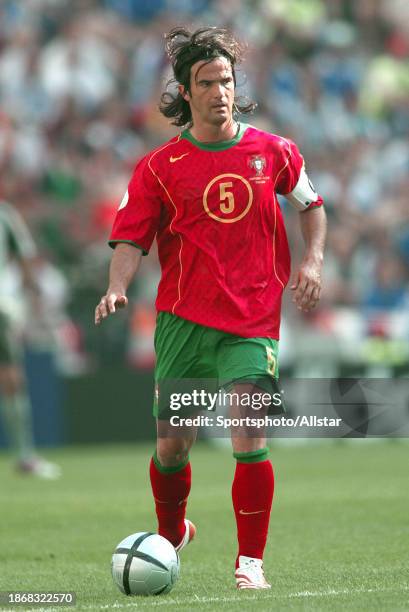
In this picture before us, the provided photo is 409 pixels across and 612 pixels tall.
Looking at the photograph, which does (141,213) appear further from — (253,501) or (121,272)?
(253,501)

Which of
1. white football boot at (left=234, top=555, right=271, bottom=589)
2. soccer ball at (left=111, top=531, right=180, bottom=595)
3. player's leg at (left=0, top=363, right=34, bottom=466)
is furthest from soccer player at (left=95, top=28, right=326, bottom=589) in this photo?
player's leg at (left=0, top=363, right=34, bottom=466)

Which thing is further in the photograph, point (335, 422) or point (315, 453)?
point (315, 453)

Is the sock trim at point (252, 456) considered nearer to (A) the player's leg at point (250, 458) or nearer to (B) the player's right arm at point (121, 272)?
(A) the player's leg at point (250, 458)

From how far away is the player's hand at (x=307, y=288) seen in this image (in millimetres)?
5754

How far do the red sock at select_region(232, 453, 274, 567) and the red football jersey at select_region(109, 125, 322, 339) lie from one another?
57 cm

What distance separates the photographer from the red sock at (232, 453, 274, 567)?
5.59 metres

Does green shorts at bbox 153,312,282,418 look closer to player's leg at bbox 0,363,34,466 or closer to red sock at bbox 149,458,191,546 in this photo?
red sock at bbox 149,458,191,546

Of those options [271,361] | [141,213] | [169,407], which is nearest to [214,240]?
[141,213]

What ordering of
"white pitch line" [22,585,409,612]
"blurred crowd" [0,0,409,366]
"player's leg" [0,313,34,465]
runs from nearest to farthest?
"white pitch line" [22,585,409,612] → "player's leg" [0,313,34,465] → "blurred crowd" [0,0,409,366]

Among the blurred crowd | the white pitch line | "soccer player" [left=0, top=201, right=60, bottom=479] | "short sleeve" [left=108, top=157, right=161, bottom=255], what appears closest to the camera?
the white pitch line

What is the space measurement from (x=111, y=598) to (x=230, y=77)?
2.23 m

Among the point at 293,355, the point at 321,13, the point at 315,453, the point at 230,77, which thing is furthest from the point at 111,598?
the point at 321,13

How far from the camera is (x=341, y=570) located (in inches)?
238

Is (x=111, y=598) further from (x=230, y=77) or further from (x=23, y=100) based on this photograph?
(x=23, y=100)
